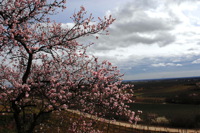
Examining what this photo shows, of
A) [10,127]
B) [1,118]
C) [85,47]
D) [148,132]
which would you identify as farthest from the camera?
[148,132]

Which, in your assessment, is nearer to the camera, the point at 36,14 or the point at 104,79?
the point at 104,79

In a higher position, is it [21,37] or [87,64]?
[21,37]

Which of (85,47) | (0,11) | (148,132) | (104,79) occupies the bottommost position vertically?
(148,132)

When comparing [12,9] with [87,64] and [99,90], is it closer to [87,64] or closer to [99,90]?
[87,64]

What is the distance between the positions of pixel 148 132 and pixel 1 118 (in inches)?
410

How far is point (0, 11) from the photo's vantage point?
5676 mm

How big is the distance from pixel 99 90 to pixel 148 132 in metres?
9.90

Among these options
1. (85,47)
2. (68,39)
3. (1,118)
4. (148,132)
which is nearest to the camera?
(68,39)

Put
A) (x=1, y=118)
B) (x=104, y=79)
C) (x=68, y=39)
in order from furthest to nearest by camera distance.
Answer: (x=1, y=118), (x=68, y=39), (x=104, y=79)

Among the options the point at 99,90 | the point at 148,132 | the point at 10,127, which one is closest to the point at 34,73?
the point at 99,90

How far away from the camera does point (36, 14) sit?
21.5 ft

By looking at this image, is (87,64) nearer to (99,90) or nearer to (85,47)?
(85,47)

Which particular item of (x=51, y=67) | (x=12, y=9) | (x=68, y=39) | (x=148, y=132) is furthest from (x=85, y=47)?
(x=148, y=132)

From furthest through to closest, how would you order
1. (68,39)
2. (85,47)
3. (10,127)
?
(10,127), (85,47), (68,39)
